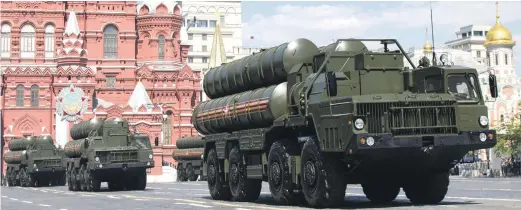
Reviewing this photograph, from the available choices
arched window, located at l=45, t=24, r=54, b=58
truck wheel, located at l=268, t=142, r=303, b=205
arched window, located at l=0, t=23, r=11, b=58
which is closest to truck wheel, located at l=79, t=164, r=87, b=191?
truck wheel, located at l=268, t=142, r=303, b=205

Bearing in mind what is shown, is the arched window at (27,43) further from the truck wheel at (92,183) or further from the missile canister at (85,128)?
the truck wheel at (92,183)

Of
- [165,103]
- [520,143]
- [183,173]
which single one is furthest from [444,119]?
[165,103]

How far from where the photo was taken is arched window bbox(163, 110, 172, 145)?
9781 cm

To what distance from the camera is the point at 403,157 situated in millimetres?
17203

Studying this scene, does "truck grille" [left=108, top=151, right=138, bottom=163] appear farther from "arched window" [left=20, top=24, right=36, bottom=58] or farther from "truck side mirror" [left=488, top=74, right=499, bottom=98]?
"arched window" [left=20, top=24, right=36, bottom=58]

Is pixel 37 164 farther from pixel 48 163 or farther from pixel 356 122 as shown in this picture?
pixel 356 122

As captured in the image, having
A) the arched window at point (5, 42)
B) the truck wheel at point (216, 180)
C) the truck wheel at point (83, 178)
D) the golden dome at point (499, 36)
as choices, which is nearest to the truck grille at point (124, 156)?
the truck wheel at point (83, 178)

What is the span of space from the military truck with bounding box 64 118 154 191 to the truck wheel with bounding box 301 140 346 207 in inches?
854

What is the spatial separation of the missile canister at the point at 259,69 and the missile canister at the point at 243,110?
9.9 inches

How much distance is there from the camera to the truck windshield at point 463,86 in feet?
58.8

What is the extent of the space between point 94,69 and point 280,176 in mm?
81699

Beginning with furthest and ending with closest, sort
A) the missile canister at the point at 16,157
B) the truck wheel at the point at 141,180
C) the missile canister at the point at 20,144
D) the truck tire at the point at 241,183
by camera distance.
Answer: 1. the missile canister at the point at 20,144
2. the missile canister at the point at 16,157
3. the truck wheel at the point at 141,180
4. the truck tire at the point at 241,183

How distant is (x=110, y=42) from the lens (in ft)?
334

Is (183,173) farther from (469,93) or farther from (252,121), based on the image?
(469,93)
